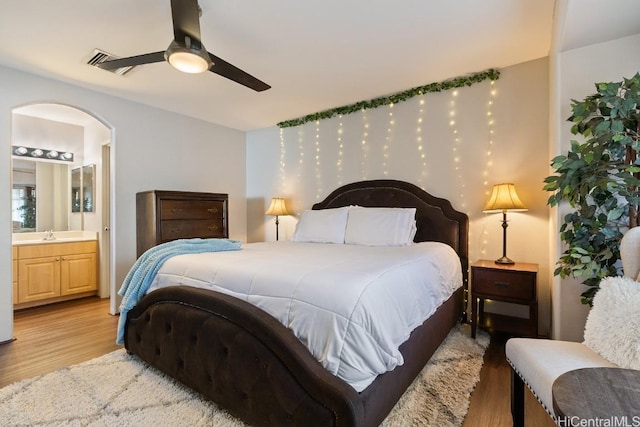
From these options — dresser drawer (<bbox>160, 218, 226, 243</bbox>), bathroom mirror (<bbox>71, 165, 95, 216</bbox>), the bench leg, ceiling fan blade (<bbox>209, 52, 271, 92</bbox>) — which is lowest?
the bench leg

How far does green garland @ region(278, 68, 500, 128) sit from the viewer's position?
3.00 metres

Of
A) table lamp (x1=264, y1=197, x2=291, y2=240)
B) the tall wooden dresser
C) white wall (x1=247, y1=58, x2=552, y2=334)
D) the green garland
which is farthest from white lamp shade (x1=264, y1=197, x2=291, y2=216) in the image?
the green garland

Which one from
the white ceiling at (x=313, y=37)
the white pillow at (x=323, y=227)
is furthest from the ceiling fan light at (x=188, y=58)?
the white pillow at (x=323, y=227)

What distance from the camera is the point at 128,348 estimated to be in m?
2.32

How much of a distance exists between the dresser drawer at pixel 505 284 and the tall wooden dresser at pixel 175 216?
3.08 meters

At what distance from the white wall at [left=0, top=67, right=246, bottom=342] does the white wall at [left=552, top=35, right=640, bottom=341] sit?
408 centimetres

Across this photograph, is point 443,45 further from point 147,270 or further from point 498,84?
point 147,270

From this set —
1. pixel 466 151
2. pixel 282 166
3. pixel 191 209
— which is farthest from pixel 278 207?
pixel 466 151

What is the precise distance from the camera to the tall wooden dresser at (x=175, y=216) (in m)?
3.46

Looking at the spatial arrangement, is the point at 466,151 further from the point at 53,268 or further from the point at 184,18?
the point at 53,268

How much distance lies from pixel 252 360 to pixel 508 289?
2061 millimetres

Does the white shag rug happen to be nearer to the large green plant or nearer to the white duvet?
the white duvet

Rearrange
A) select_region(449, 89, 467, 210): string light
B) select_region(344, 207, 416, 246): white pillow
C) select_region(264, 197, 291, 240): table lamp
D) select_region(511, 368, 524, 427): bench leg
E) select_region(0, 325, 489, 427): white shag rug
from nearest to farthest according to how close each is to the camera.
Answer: select_region(511, 368, 524, 427): bench leg → select_region(0, 325, 489, 427): white shag rug → select_region(344, 207, 416, 246): white pillow → select_region(449, 89, 467, 210): string light → select_region(264, 197, 291, 240): table lamp

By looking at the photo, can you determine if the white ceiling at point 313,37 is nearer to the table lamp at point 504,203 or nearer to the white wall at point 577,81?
the white wall at point 577,81
